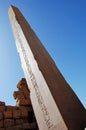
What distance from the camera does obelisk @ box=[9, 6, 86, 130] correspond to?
204cm

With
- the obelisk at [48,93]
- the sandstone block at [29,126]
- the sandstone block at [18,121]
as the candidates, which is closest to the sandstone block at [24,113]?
the sandstone block at [18,121]

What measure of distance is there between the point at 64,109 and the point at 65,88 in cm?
37

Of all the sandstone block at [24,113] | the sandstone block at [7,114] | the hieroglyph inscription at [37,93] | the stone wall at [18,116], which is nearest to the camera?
the hieroglyph inscription at [37,93]

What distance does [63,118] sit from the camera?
1981 millimetres

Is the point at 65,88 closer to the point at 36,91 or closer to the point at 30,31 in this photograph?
the point at 36,91

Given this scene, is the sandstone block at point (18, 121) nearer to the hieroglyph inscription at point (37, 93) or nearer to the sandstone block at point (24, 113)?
the sandstone block at point (24, 113)

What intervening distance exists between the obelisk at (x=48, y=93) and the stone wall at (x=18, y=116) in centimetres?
193

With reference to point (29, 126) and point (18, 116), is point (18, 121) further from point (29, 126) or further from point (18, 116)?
point (29, 126)

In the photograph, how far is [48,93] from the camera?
2.29 metres

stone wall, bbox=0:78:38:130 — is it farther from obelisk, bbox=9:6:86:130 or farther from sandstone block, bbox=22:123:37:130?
obelisk, bbox=9:6:86:130

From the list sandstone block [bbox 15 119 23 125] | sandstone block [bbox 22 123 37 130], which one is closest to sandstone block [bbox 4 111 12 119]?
sandstone block [bbox 15 119 23 125]

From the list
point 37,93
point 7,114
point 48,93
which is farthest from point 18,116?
point 48,93

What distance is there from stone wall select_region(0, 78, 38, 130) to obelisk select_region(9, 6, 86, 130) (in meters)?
1.93

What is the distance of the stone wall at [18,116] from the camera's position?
15.2 ft
